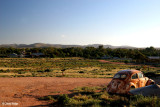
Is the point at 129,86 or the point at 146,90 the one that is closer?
the point at 146,90

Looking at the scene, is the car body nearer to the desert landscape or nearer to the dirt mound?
the desert landscape

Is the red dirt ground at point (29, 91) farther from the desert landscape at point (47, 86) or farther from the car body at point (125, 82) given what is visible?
the car body at point (125, 82)

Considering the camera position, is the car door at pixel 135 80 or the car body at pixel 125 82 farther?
the car door at pixel 135 80

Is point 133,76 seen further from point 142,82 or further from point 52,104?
point 52,104

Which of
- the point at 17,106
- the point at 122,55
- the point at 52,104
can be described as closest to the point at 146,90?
the point at 52,104

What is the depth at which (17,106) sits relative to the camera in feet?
28.9

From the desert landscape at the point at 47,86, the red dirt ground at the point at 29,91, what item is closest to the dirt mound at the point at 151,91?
the desert landscape at the point at 47,86

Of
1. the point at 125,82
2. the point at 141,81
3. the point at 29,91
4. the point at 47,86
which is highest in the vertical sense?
the point at 125,82

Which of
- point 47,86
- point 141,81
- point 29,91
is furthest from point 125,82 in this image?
point 47,86

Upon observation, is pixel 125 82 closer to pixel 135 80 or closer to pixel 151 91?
pixel 135 80

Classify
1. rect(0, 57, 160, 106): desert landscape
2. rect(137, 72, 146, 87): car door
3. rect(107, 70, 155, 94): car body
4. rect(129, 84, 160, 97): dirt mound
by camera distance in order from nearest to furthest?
rect(129, 84, 160, 97): dirt mound
rect(107, 70, 155, 94): car body
rect(0, 57, 160, 106): desert landscape
rect(137, 72, 146, 87): car door

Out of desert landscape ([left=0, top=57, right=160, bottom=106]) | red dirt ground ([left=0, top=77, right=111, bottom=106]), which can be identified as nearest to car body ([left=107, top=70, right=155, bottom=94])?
desert landscape ([left=0, top=57, right=160, bottom=106])

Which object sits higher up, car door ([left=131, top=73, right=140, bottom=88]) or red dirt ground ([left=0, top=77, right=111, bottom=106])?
car door ([left=131, top=73, right=140, bottom=88])

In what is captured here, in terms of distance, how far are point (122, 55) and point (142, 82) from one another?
360 ft
